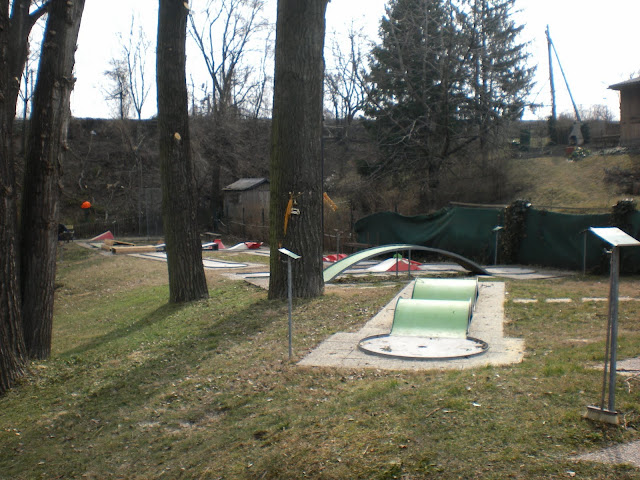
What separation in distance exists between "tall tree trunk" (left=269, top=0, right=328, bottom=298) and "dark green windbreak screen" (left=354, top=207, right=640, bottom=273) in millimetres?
6821

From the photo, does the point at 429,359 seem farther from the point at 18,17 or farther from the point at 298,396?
the point at 18,17

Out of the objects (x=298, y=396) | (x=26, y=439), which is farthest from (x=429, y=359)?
(x=26, y=439)

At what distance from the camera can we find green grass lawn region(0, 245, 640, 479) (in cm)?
382

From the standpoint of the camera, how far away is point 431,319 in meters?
7.47

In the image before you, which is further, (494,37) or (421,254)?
(494,37)

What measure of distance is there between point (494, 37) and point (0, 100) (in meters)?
23.8

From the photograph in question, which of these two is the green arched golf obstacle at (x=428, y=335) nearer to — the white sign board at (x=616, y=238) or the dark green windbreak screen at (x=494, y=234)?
the white sign board at (x=616, y=238)

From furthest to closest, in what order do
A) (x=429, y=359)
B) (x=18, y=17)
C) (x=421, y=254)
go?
1. (x=421, y=254)
2. (x=18, y=17)
3. (x=429, y=359)

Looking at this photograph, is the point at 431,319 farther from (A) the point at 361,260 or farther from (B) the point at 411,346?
(A) the point at 361,260

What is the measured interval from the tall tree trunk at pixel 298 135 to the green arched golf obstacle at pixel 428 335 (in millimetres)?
2565

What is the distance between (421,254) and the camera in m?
20.6

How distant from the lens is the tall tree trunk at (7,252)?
6441mm

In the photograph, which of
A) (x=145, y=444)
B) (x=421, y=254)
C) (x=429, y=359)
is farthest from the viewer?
(x=421, y=254)

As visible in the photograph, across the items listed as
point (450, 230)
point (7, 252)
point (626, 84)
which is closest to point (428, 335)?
point (7, 252)
